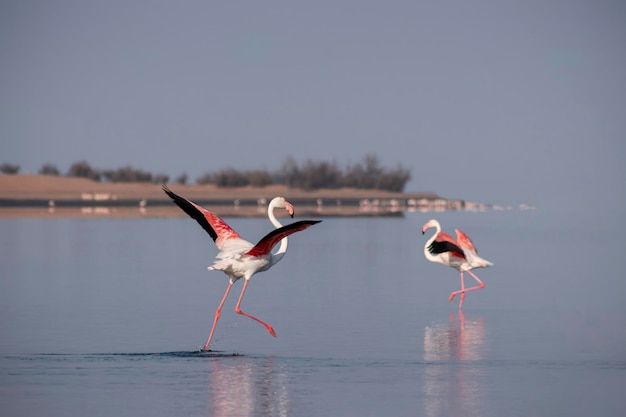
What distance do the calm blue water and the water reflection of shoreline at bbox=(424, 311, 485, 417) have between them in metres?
0.02

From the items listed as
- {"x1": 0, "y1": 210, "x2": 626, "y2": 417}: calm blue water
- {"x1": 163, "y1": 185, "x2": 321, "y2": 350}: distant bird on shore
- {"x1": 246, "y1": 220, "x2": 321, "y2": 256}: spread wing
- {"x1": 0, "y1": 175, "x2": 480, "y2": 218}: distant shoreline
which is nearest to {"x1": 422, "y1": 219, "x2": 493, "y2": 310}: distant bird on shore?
{"x1": 0, "y1": 210, "x2": 626, "y2": 417}: calm blue water

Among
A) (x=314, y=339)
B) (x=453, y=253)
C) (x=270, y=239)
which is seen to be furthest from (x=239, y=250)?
(x=453, y=253)

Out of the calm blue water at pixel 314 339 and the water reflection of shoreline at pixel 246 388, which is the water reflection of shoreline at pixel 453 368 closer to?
the calm blue water at pixel 314 339

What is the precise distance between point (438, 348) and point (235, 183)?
75157mm

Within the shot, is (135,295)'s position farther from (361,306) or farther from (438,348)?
(438,348)

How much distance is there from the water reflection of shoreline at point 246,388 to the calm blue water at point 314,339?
0.06 feet

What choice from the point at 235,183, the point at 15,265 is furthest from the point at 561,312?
the point at 235,183

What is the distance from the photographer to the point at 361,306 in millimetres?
14766

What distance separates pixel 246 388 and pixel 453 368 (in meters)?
2.05

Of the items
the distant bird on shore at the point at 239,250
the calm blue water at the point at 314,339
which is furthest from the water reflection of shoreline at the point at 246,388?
the distant bird on shore at the point at 239,250

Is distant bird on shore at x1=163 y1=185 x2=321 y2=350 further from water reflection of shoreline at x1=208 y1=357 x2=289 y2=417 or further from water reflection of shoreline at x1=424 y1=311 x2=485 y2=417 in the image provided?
water reflection of shoreline at x1=424 y1=311 x2=485 y2=417

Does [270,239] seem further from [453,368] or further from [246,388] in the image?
[246,388]

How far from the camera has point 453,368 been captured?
33.5 feet

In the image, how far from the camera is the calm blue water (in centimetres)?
881
